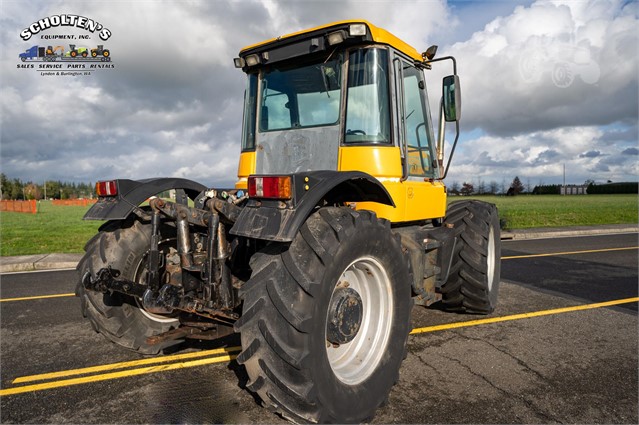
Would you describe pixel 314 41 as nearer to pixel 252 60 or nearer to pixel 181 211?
pixel 252 60

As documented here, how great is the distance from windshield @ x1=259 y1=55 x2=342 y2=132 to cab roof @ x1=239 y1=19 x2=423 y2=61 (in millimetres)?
183

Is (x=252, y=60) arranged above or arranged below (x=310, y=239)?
above

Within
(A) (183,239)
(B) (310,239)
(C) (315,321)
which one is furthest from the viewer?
(A) (183,239)

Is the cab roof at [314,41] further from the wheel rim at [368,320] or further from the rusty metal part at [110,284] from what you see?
the rusty metal part at [110,284]

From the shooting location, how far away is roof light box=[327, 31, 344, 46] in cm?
354

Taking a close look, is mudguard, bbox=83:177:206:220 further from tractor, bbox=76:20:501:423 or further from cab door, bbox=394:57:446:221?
cab door, bbox=394:57:446:221

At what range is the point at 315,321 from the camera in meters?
2.44

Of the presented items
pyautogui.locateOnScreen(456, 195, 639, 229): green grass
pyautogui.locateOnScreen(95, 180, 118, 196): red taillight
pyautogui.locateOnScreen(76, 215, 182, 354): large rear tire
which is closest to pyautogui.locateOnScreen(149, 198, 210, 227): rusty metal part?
pyautogui.locateOnScreen(95, 180, 118, 196): red taillight

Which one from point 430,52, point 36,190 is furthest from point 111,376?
point 36,190

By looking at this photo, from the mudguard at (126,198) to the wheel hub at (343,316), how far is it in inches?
66.7

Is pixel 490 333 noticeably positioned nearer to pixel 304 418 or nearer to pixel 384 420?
pixel 384 420

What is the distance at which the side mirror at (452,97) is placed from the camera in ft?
14.2

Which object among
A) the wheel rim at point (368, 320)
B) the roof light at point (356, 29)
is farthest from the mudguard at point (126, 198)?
the roof light at point (356, 29)

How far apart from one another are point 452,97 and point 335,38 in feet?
5.04
